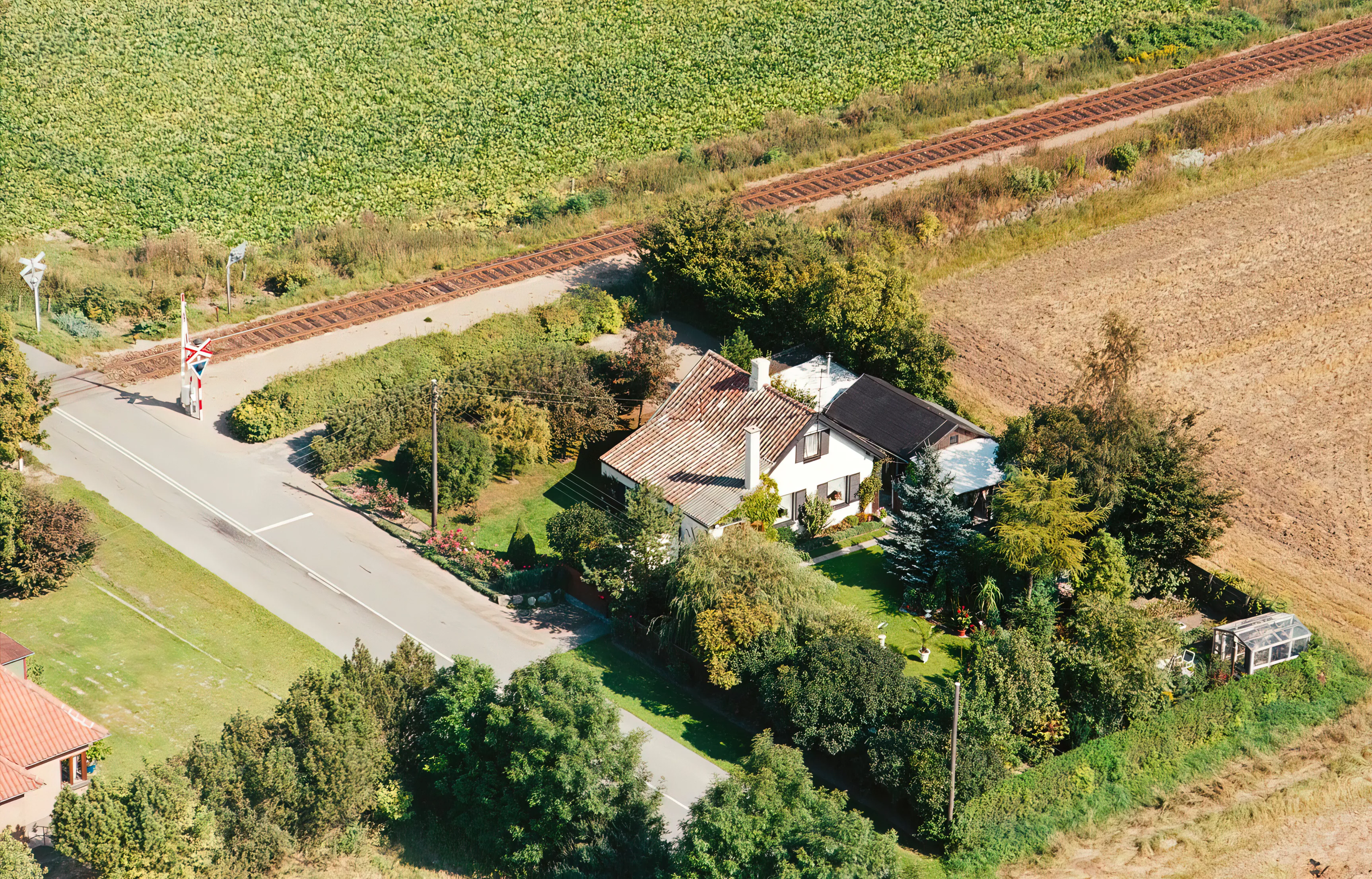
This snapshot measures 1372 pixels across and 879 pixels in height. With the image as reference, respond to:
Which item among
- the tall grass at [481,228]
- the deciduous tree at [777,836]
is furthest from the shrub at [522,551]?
the tall grass at [481,228]

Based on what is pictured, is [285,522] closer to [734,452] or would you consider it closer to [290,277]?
[734,452]

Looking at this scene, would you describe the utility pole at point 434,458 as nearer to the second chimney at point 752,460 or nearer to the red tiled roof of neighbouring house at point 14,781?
the second chimney at point 752,460

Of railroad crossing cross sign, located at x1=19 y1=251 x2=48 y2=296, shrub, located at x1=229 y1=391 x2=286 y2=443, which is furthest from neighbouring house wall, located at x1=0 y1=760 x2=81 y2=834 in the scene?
railroad crossing cross sign, located at x1=19 y1=251 x2=48 y2=296

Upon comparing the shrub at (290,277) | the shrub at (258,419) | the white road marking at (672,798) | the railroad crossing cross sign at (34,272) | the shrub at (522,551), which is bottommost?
the white road marking at (672,798)

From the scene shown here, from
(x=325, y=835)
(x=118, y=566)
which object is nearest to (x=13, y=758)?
(x=325, y=835)

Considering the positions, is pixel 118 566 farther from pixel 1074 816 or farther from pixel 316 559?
pixel 1074 816

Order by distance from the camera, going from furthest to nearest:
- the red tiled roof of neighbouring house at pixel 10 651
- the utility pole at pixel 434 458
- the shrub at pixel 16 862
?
the utility pole at pixel 434 458 → the red tiled roof of neighbouring house at pixel 10 651 → the shrub at pixel 16 862

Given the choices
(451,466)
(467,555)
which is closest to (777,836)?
(467,555)

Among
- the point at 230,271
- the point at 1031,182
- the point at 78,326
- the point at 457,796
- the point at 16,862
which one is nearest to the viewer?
the point at 16,862
